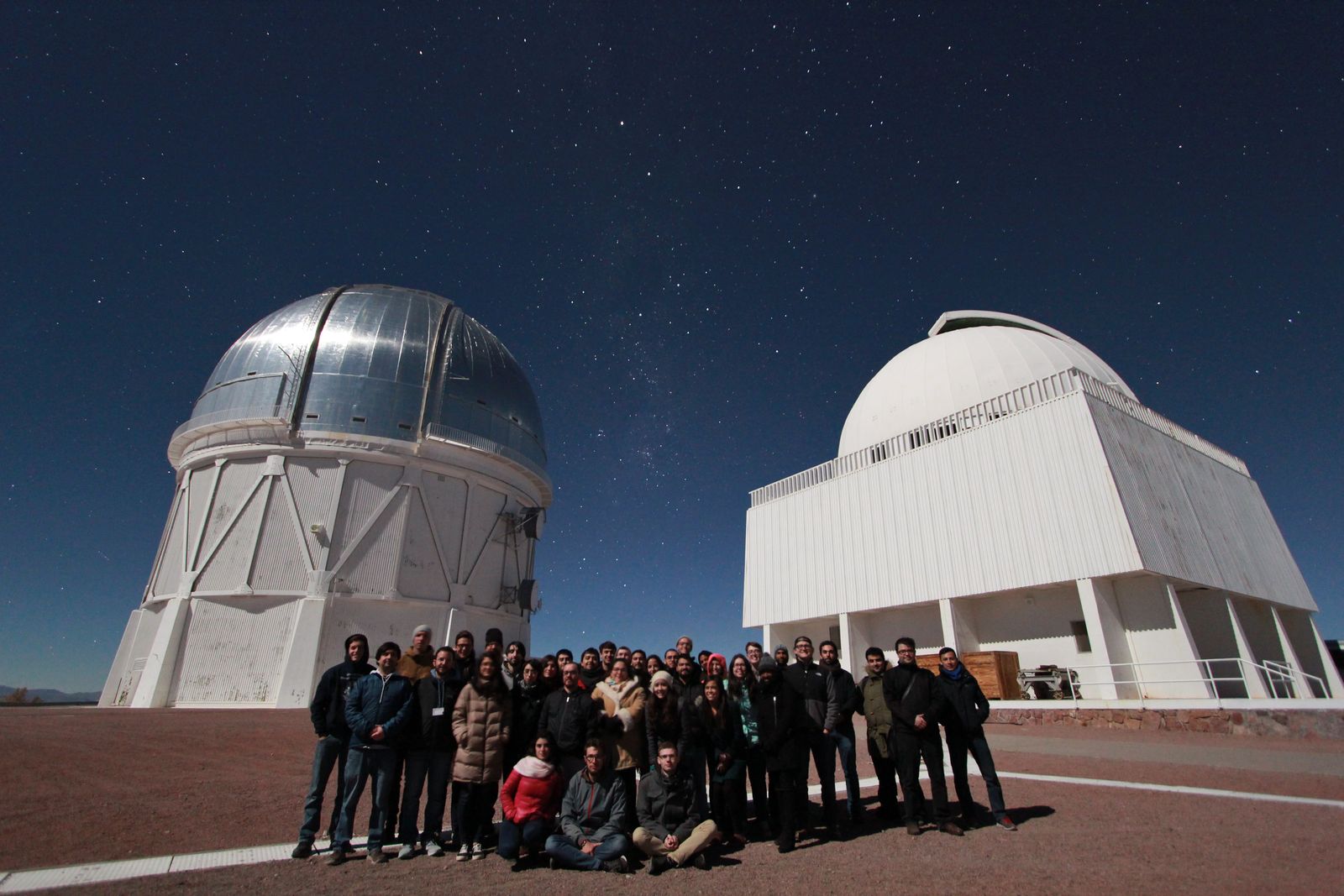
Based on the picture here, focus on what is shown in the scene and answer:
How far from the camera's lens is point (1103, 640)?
13523 mm

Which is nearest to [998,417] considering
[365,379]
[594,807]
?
[594,807]

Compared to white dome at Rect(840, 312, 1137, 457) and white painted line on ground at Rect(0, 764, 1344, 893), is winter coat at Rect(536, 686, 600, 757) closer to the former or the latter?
white painted line on ground at Rect(0, 764, 1344, 893)

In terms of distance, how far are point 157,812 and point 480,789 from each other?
3301 mm

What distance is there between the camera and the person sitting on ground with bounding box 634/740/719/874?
A: 409 cm

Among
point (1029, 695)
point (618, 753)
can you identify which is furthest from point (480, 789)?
point (1029, 695)

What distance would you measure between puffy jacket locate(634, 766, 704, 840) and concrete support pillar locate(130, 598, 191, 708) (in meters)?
20.0

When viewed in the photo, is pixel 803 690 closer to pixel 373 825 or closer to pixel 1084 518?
pixel 373 825

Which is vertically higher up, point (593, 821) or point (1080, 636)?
point (1080, 636)

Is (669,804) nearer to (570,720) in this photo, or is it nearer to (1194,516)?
(570,720)

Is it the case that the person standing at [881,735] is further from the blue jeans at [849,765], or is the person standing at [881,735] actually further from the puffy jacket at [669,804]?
the puffy jacket at [669,804]

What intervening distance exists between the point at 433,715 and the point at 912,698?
12.7 ft

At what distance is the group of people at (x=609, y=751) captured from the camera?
14.1ft

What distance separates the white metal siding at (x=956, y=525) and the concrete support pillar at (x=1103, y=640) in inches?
21.1

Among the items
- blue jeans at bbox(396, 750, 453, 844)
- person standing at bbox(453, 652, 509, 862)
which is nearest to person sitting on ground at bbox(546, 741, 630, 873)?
person standing at bbox(453, 652, 509, 862)
